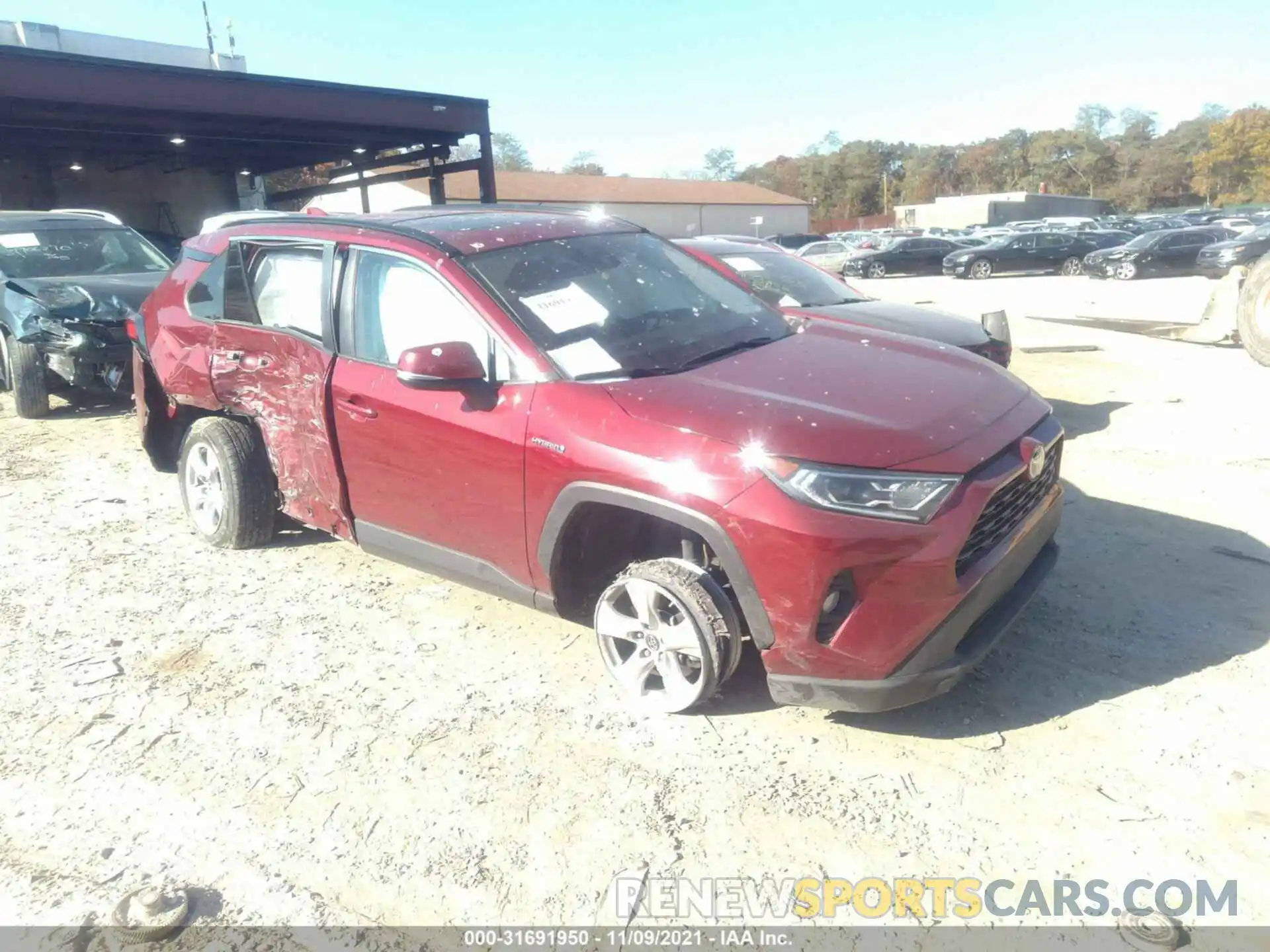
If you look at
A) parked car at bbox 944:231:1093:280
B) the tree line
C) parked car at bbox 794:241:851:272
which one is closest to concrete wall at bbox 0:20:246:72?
parked car at bbox 794:241:851:272

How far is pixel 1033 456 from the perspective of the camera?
10.2 feet

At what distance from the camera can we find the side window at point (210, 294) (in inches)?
180

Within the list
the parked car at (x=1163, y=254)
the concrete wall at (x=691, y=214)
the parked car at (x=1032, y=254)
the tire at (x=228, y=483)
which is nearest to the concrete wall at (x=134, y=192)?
the concrete wall at (x=691, y=214)

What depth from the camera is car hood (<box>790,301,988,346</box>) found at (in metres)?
6.06

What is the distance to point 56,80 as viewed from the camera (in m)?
13.0

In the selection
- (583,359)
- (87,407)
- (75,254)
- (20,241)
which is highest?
(20,241)

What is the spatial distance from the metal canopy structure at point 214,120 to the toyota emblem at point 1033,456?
48.7ft

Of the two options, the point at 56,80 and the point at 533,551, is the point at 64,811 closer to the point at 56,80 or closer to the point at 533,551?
the point at 533,551

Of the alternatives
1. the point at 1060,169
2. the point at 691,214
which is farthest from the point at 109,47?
the point at 1060,169

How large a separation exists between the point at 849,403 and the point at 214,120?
681 inches

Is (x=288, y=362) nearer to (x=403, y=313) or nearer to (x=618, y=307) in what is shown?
(x=403, y=313)

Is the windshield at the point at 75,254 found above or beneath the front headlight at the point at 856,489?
above

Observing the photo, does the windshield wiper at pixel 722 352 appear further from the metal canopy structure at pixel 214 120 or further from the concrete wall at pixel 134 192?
the concrete wall at pixel 134 192

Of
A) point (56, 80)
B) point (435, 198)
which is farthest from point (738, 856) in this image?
point (435, 198)
